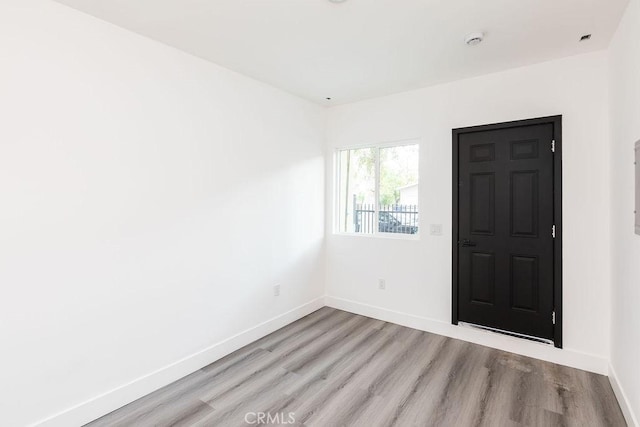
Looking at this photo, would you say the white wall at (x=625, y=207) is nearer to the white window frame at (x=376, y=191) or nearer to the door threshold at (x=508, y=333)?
the door threshold at (x=508, y=333)

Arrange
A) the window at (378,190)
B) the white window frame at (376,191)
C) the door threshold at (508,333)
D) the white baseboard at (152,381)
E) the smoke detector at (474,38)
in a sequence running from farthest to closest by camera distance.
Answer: the window at (378,190) < the white window frame at (376,191) < the door threshold at (508,333) < the smoke detector at (474,38) < the white baseboard at (152,381)

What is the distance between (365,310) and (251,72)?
306 cm

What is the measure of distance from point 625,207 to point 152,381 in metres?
3.68

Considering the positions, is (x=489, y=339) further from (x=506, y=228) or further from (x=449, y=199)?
(x=449, y=199)

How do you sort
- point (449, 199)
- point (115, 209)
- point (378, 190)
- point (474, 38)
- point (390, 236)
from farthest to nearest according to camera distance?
point (378, 190), point (390, 236), point (449, 199), point (474, 38), point (115, 209)

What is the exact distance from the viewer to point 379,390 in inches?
96.0

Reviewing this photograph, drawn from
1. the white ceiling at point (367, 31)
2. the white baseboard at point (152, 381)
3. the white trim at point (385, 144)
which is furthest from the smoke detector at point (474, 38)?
the white baseboard at point (152, 381)

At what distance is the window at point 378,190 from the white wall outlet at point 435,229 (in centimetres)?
21

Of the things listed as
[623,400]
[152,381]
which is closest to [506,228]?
[623,400]

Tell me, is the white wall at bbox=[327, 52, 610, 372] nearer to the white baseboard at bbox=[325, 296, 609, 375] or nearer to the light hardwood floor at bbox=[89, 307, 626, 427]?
the white baseboard at bbox=[325, 296, 609, 375]

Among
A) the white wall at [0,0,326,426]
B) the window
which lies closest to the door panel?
the window

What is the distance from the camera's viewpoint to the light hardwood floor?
6.97 ft

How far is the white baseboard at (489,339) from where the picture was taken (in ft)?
8.83

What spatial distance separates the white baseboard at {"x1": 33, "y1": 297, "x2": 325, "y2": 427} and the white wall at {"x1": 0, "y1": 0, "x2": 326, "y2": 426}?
0.02 m
